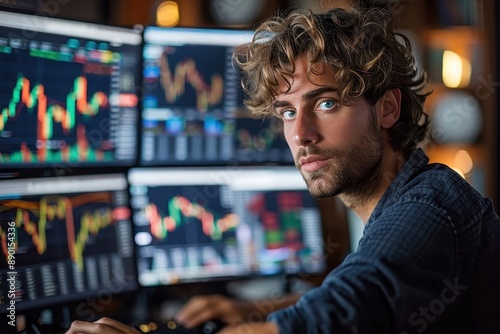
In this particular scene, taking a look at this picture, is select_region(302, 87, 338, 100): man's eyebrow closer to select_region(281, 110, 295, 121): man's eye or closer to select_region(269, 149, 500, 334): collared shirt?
select_region(281, 110, 295, 121): man's eye

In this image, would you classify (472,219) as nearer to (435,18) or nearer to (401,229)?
(401,229)

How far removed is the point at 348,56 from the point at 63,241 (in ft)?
3.04

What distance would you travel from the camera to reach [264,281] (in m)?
2.38

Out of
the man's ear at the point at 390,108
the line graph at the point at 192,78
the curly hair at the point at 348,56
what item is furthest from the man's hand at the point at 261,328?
the line graph at the point at 192,78

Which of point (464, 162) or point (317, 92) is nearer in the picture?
point (317, 92)

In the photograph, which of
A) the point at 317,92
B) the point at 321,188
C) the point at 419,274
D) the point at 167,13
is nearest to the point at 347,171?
the point at 321,188

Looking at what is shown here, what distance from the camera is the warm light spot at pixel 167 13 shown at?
3.09m

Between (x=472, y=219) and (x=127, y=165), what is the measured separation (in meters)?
1.21

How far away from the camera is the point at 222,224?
2324 millimetres

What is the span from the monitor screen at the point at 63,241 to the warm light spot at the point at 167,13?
3.79 feet

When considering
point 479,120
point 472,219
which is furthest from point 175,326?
point 479,120

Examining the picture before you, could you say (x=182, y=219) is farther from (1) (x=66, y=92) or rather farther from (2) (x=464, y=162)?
(2) (x=464, y=162)

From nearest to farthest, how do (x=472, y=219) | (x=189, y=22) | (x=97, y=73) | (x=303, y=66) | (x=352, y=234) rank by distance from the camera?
(x=472, y=219), (x=303, y=66), (x=97, y=73), (x=352, y=234), (x=189, y=22)

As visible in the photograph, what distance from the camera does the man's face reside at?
1507 mm
